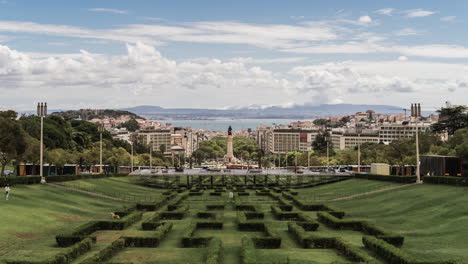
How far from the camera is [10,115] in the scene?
6756cm

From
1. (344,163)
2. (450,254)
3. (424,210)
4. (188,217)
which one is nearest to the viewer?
(450,254)

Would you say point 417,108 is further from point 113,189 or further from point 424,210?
point 113,189

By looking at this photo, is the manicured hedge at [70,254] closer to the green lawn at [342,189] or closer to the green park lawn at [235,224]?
the green park lawn at [235,224]

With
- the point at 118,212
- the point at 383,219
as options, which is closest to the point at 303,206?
the point at 383,219

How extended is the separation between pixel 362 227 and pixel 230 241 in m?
10.2

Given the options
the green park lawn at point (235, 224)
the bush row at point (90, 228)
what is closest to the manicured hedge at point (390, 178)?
the green park lawn at point (235, 224)

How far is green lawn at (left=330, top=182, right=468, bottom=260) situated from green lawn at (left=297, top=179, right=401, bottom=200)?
19.9ft

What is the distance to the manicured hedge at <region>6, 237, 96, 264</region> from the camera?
27.3 m

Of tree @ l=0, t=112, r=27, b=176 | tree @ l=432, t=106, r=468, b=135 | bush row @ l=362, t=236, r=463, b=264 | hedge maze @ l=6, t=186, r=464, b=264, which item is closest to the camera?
bush row @ l=362, t=236, r=463, b=264

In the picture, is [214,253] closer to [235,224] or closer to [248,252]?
[248,252]

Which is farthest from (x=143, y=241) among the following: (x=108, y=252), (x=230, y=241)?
(x=230, y=241)

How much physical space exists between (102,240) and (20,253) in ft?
22.2

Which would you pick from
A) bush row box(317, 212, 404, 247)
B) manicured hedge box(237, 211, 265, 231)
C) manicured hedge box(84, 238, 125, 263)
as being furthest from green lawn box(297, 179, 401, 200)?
manicured hedge box(84, 238, 125, 263)

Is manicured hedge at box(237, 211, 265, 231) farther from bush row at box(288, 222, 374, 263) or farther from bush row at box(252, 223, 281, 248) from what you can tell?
bush row at box(252, 223, 281, 248)
